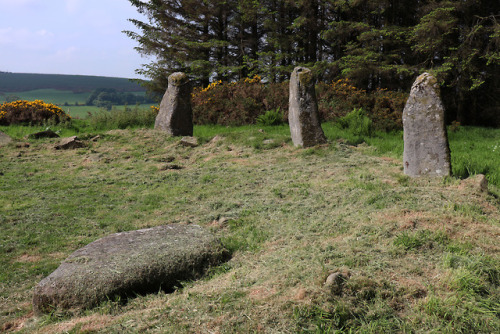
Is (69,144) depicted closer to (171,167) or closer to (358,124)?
(171,167)

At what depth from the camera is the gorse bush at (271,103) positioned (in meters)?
12.0

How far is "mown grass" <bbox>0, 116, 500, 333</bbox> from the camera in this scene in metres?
2.66

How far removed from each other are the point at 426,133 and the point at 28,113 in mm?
14886

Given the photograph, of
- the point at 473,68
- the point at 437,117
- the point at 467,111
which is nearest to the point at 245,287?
the point at 437,117

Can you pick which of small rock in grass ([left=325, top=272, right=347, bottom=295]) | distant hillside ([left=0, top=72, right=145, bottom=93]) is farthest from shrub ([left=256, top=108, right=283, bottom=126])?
distant hillside ([left=0, top=72, right=145, bottom=93])

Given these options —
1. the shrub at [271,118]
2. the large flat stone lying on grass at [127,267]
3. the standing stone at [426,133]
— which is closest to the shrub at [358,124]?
the shrub at [271,118]

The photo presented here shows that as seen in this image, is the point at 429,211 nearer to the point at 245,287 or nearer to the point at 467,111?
the point at 245,287

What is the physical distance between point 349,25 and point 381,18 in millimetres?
3367

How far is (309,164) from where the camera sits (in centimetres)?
745

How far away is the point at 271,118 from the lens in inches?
467

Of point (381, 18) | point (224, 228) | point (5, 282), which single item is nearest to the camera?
point (5, 282)

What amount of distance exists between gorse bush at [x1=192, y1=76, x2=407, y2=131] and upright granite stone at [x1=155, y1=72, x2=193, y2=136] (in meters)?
1.99

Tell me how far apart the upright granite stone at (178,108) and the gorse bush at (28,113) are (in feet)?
19.5

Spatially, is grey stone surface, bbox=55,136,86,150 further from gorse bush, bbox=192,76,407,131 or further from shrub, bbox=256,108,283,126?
shrub, bbox=256,108,283,126
